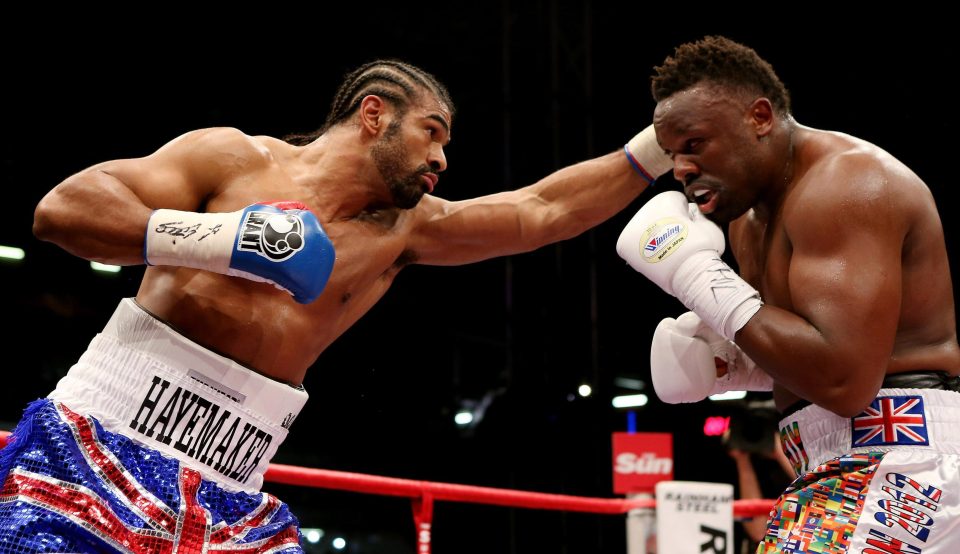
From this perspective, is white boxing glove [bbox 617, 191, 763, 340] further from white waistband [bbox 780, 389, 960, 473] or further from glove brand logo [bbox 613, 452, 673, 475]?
glove brand logo [bbox 613, 452, 673, 475]

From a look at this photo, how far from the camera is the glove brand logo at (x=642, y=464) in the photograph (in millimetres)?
3484

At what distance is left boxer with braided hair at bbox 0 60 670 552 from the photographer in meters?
1.47

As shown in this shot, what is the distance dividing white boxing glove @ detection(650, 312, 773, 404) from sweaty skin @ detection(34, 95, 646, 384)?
0.45 meters

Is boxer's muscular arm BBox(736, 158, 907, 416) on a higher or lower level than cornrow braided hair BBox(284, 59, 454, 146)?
lower

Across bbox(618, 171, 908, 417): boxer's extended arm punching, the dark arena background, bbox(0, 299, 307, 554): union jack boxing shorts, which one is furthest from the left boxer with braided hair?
the dark arena background

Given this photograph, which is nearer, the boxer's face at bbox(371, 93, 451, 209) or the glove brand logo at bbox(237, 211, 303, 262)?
Result: the glove brand logo at bbox(237, 211, 303, 262)

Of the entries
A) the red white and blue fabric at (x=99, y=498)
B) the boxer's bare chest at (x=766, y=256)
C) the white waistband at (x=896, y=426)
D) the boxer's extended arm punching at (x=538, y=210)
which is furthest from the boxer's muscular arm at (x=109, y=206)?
the white waistband at (x=896, y=426)

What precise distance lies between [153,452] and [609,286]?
7.72 m

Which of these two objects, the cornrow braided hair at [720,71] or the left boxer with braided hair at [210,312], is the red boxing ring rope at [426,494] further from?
the cornrow braided hair at [720,71]

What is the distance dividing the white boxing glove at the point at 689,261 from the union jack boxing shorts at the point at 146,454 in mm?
709

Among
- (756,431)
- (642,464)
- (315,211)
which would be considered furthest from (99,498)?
(756,431)

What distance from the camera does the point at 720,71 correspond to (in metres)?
1.77

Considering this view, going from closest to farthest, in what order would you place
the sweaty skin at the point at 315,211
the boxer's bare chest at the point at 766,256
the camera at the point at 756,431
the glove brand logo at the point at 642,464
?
the sweaty skin at the point at 315,211 → the boxer's bare chest at the point at 766,256 → the glove brand logo at the point at 642,464 → the camera at the point at 756,431

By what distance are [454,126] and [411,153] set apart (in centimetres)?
573
